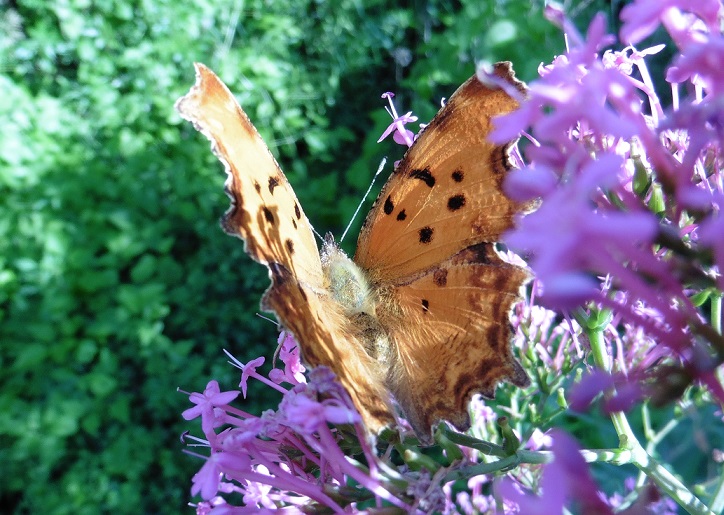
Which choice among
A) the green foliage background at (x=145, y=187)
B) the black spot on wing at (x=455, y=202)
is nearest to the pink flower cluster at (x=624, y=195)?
the black spot on wing at (x=455, y=202)

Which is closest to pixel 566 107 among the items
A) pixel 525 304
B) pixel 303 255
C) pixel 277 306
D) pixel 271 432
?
pixel 277 306

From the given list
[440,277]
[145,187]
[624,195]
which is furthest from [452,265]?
[145,187]

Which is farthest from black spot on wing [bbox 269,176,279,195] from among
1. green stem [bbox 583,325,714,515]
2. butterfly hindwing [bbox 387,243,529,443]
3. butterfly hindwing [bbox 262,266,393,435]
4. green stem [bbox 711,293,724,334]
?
green stem [bbox 711,293,724,334]

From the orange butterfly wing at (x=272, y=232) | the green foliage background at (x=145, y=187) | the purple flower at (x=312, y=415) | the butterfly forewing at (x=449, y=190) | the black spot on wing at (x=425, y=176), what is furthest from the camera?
the green foliage background at (x=145, y=187)

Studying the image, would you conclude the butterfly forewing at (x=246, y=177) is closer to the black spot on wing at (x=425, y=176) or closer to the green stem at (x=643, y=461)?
the black spot on wing at (x=425, y=176)

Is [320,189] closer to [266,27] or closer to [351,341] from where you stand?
[266,27]

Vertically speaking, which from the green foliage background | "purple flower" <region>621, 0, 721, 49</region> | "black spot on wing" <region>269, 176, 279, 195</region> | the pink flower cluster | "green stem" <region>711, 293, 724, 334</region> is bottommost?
the green foliage background

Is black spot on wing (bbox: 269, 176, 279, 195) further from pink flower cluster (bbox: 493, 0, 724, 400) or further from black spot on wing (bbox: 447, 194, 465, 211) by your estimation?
pink flower cluster (bbox: 493, 0, 724, 400)
